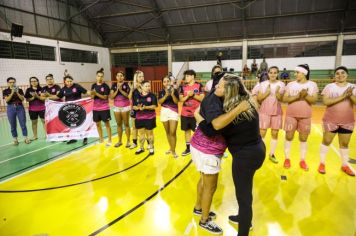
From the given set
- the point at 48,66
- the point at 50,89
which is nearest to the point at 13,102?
the point at 50,89

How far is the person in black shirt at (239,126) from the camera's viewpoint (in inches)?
90.9

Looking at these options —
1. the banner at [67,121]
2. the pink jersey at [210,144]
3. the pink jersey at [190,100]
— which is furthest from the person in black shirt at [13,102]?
the pink jersey at [210,144]

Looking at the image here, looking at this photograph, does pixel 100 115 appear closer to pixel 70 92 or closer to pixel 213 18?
pixel 70 92

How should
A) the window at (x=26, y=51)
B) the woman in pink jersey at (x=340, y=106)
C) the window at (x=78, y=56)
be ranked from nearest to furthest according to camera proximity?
the woman in pink jersey at (x=340, y=106)
the window at (x=26, y=51)
the window at (x=78, y=56)

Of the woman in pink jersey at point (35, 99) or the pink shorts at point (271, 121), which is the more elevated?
the woman in pink jersey at point (35, 99)

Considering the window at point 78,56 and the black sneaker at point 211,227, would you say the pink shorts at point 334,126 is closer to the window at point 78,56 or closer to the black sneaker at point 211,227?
the black sneaker at point 211,227

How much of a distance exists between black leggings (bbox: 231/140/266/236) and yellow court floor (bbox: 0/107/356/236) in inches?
27.7

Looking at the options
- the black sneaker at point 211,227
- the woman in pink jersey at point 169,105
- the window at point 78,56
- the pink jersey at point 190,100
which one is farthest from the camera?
the window at point 78,56

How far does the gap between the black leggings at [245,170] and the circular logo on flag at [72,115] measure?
18.7ft

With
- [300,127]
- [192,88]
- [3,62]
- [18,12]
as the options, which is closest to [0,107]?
[3,62]

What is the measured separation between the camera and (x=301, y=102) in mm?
4605

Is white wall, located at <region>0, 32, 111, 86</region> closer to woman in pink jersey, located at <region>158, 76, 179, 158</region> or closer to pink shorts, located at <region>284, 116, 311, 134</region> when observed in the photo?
woman in pink jersey, located at <region>158, 76, 179, 158</region>

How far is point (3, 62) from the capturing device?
14625mm

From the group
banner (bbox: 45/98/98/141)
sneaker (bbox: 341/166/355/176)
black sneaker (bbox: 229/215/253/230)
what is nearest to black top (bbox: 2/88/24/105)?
banner (bbox: 45/98/98/141)
